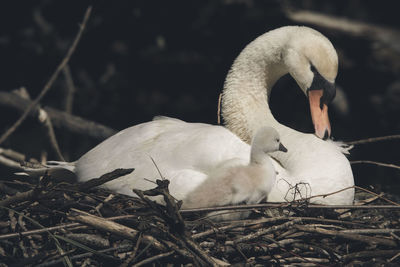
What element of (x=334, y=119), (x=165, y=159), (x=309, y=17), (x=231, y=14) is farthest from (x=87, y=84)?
(x=165, y=159)

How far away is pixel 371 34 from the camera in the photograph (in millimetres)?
9867

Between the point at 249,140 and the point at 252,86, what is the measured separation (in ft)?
1.31

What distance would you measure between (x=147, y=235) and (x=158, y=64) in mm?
5441

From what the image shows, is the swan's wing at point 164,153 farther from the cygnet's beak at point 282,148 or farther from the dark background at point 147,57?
the dark background at point 147,57

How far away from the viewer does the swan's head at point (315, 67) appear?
16.6ft

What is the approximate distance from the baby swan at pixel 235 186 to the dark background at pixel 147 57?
4.03 m

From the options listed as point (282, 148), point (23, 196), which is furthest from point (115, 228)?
point (282, 148)

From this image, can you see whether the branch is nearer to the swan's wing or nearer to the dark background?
the swan's wing

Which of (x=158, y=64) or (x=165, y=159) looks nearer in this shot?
(x=165, y=159)

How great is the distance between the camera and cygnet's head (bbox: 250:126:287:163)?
4535mm

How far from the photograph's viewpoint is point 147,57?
9.45 m

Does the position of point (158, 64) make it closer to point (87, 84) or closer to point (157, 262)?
point (87, 84)

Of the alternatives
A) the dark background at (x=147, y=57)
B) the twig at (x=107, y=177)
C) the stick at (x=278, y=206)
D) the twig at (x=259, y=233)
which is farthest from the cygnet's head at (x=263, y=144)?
the dark background at (x=147, y=57)

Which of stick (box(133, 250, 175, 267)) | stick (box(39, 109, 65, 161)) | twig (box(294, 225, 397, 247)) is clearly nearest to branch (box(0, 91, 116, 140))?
stick (box(39, 109, 65, 161))
